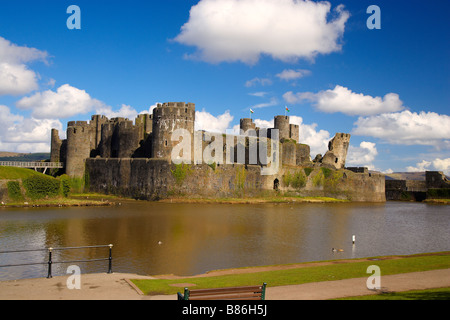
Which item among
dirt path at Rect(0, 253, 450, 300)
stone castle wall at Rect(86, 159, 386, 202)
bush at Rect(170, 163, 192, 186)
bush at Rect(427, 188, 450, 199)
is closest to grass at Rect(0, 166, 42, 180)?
stone castle wall at Rect(86, 159, 386, 202)

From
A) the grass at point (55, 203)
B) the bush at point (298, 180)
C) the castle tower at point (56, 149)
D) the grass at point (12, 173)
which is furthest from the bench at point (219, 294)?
the castle tower at point (56, 149)

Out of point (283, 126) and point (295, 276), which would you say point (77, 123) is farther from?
point (295, 276)

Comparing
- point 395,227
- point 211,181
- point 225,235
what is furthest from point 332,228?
point 211,181

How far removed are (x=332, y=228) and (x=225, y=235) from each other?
920 cm

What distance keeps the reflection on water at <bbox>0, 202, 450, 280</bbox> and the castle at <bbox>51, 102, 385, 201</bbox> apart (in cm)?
1101

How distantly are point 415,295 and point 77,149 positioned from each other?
49.2 metres

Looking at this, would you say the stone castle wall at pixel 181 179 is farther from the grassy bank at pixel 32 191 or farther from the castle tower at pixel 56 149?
the castle tower at pixel 56 149

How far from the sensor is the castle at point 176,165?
160ft

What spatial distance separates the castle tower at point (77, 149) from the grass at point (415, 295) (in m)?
47.7

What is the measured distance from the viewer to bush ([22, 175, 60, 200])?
3997 centimetres

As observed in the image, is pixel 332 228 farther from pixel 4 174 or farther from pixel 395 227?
pixel 4 174

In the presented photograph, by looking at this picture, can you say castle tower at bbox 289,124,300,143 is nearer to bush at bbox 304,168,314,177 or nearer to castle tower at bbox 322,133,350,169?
castle tower at bbox 322,133,350,169

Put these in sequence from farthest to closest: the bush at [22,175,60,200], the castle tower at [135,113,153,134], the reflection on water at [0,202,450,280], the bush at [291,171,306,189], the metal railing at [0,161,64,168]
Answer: the castle tower at [135,113,153,134]
the bush at [291,171,306,189]
the metal railing at [0,161,64,168]
the bush at [22,175,60,200]
the reflection on water at [0,202,450,280]

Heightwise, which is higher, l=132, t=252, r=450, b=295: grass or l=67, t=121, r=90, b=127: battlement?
l=67, t=121, r=90, b=127: battlement
